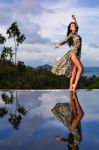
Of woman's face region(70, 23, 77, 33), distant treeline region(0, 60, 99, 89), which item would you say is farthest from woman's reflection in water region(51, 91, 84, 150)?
distant treeline region(0, 60, 99, 89)

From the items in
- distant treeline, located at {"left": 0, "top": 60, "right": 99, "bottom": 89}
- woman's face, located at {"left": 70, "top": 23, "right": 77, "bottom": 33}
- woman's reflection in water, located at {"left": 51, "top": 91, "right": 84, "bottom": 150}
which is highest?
woman's face, located at {"left": 70, "top": 23, "right": 77, "bottom": 33}

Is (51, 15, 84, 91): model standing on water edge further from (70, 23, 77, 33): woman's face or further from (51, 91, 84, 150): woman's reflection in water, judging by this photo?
(51, 91, 84, 150): woman's reflection in water

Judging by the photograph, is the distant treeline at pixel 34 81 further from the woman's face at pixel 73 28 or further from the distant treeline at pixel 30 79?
the woman's face at pixel 73 28

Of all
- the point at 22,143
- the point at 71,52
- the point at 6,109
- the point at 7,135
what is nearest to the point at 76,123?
the point at 7,135

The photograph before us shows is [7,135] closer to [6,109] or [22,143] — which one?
[22,143]

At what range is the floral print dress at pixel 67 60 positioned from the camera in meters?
10.6

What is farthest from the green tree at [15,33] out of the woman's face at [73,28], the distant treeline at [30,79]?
the woman's face at [73,28]

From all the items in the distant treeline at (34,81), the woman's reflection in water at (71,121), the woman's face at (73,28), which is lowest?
the woman's reflection in water at (71,121)

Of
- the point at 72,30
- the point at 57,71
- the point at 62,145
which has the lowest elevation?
the point at 62,145

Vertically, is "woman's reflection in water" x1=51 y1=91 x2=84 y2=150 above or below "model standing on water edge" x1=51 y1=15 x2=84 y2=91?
below

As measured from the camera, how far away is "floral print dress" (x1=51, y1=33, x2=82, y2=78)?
10609mm

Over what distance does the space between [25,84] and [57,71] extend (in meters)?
5.50

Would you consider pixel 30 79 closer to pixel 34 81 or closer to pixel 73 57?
pixel 34 81

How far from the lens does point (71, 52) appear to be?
10.7m
